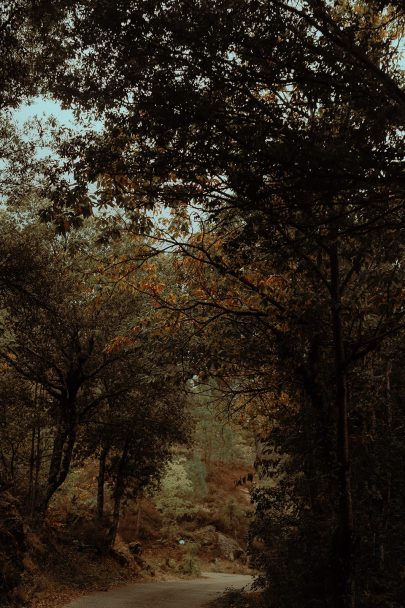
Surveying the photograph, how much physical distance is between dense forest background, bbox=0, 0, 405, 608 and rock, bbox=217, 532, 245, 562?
58.5 feet

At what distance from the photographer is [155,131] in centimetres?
499

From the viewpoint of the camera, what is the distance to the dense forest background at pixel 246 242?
4.70m

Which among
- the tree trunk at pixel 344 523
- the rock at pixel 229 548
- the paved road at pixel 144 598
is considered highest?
the tree trunk at pixel 344 523

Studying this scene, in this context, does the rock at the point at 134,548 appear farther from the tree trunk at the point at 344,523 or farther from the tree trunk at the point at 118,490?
the tree trunk at the point at 344,523

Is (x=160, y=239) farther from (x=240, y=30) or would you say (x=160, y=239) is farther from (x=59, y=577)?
(x=59, y=577)

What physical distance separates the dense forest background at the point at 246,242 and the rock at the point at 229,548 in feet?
58.5

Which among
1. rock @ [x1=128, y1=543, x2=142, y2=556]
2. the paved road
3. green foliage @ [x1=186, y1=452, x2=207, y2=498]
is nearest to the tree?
the paved road

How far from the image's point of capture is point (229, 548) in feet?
101

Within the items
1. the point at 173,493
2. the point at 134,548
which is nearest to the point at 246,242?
the point at 134,548

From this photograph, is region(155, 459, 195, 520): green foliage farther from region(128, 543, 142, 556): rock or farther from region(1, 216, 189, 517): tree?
region(1, 216, 189, 517): tree

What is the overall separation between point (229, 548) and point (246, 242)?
29.8 metres

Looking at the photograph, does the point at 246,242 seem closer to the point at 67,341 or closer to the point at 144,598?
the point at 67,341

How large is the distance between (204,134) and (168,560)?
2571cm

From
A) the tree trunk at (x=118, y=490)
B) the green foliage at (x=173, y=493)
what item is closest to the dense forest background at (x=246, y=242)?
the tree trunk at (x=118, y=490)
